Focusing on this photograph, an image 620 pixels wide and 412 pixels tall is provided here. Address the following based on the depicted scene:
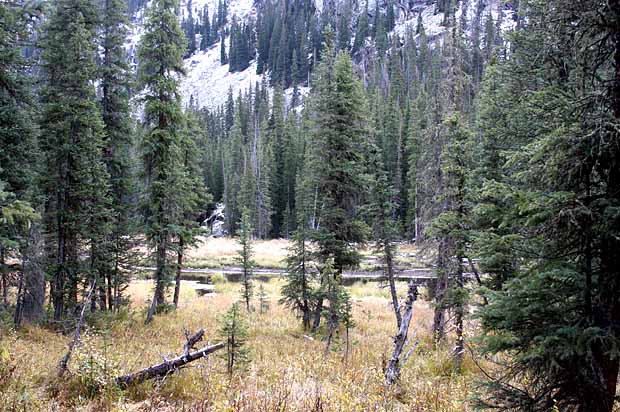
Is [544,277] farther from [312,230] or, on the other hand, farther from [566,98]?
[312,230]

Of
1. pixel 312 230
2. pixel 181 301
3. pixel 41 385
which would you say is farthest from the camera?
pixel 181 301

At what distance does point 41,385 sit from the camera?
19.9ft

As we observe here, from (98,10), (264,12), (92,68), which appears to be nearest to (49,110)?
(92,68)

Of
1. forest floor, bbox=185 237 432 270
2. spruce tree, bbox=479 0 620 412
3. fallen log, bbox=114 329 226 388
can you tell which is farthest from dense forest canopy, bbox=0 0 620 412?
forest floor, bbox=185 237 432 270

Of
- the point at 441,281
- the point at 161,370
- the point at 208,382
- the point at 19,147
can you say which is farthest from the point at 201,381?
the point at 441,281

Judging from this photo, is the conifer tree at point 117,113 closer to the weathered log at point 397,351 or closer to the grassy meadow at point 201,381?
the grassy meadow at point 201,381

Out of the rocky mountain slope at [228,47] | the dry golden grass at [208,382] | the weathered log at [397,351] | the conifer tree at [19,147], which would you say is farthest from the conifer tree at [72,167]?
the rocky mountain slope at [228,47]

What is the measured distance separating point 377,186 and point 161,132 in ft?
29.5

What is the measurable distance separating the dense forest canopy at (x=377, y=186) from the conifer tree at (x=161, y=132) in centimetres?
8

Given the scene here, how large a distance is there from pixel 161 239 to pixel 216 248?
36.7 meters

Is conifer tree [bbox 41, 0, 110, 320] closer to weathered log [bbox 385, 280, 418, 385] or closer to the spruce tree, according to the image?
weathered log [bbox 385, 280, 418, 385]

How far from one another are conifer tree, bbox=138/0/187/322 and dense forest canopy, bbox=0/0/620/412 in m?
0.08

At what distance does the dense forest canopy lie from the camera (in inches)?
159

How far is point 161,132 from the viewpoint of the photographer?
1666cm
